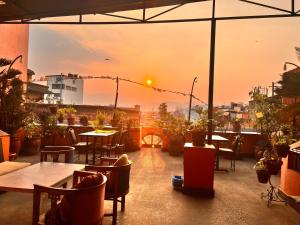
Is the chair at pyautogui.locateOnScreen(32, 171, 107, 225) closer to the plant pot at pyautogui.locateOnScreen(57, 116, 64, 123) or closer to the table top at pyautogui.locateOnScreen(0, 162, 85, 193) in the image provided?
the table top at pyautogui.locateOnScreen(0, 162, 85, 193)

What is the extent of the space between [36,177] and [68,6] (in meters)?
4.40

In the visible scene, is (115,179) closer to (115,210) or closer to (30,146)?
(115,210)

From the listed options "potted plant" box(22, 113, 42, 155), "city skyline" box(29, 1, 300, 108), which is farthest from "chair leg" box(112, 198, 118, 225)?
"potted plant" box(22, 113, 42, 155)

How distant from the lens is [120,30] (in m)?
8.55

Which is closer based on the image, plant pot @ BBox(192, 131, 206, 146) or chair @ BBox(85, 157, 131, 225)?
chair @ BBox(85, 157, 131, 225)

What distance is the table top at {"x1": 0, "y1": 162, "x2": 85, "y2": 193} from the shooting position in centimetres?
260

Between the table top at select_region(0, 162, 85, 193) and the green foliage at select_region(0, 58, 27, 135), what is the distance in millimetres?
4089

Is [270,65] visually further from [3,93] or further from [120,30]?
[3,93]

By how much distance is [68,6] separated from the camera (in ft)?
20.3

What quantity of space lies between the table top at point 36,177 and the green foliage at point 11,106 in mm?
4089

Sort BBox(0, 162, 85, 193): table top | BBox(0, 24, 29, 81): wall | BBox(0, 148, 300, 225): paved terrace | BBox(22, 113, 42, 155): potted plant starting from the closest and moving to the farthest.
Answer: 1. BBox(0, 162, 85, 193): table top
2. BBox(0, 148, 300, 225): paved terrace
3. BBox(22, 113, 42, 155): potted plant
4. BBox(0, 24, 29, 81): wall

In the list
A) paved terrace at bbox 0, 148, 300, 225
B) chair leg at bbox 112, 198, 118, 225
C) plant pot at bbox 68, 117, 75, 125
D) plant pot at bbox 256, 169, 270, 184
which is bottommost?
paved terrace at bbox 0, 148, 300, 225

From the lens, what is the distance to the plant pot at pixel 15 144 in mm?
7239

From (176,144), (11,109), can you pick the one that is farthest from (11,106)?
(176,144)
